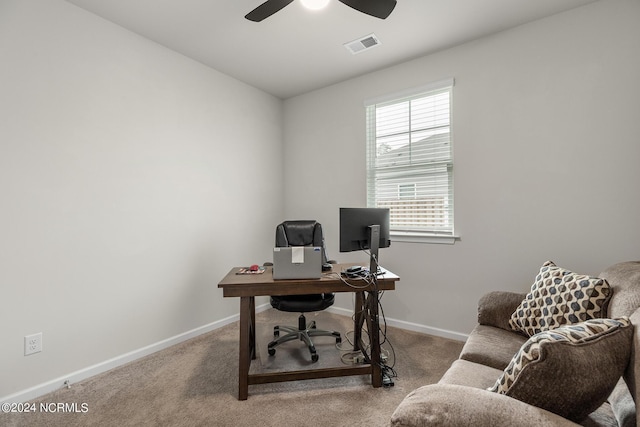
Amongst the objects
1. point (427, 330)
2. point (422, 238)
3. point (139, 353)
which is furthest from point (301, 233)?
point (139, 353)

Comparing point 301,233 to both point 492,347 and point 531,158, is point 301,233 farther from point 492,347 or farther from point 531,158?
point 531,158

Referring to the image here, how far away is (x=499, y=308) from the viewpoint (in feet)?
6.33

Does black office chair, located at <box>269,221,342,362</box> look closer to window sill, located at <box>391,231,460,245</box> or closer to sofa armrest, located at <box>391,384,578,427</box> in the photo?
window sill, located at <box>391,231,460,245</box>

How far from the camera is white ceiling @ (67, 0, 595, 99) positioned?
2186 mm

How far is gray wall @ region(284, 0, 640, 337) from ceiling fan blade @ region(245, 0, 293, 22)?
1617 mm

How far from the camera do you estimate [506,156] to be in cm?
250

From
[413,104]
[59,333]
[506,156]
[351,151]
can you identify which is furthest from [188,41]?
[506,156]

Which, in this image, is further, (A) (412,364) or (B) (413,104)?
(B) (413,104)

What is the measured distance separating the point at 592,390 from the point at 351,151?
9.35 ft

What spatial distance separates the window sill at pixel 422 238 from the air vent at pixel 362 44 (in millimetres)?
1829

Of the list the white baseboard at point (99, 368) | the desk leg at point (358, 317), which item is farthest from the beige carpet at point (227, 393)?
the desk leg at point (358, 317)

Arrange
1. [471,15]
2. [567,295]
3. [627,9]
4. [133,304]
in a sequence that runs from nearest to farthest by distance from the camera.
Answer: [567,295], [627,9], [471,15], [133,304]

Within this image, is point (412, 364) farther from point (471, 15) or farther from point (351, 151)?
point (471, 15)

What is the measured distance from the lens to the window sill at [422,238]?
2770mm
